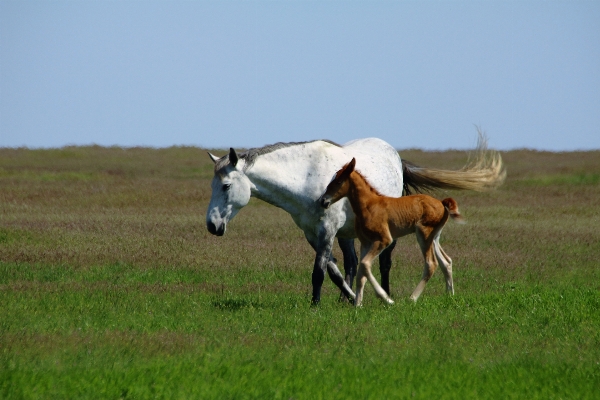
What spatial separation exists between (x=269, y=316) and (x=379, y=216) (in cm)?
188

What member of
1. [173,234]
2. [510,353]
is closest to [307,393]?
[510,353]

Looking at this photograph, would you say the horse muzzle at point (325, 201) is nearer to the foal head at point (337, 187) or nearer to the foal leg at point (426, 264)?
the foal head at point (337, 187)

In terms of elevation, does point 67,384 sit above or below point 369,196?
below

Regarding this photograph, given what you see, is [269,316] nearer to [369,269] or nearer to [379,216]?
[369,269]

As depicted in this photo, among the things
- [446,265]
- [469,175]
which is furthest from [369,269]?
[469,175]

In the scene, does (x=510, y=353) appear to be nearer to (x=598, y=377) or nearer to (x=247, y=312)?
(x=598, y=377)

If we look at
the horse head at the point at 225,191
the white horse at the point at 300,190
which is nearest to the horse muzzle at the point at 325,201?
the white horse at the point at 300,190

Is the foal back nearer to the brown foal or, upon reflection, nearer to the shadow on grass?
the brown foal

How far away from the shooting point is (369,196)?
10062 millimetres

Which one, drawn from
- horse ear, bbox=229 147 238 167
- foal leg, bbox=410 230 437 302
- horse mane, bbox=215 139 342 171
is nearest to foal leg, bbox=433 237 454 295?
foal leg, bbox=410 230 437 302

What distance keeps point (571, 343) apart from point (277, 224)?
43.0 feet

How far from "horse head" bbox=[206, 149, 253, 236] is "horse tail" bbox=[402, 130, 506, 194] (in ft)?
12.2

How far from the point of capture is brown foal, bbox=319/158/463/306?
9891 millimetres

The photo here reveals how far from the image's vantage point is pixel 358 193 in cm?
1000
